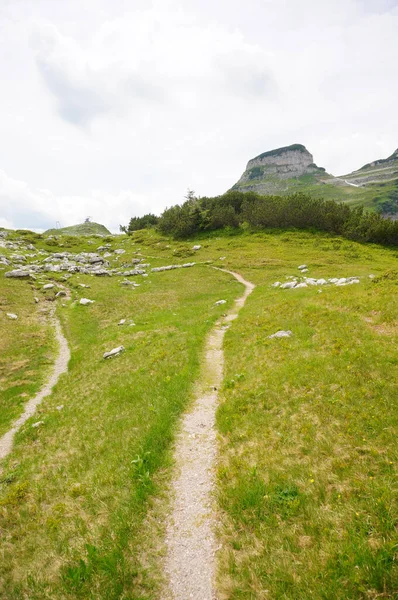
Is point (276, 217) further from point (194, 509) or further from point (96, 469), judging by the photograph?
point (194, 509)

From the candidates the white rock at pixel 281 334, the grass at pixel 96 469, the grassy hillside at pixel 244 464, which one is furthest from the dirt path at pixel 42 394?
the white rock at pixel 281 334

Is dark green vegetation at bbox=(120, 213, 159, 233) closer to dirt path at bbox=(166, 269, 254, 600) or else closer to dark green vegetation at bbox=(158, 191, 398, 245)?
dark green vegetation at bbox=(158, 191, 398, 245)

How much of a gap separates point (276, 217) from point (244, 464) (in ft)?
307

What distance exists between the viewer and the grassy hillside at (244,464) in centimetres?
691

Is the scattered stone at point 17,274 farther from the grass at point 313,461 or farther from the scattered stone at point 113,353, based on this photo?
the grass at point 313,461

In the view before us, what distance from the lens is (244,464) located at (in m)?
10.3

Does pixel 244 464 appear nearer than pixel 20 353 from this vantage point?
Yes

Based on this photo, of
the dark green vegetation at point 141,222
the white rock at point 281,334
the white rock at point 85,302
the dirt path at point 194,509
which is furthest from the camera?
the dark green vegetation at point 141,222

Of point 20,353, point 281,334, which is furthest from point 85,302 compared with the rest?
point 281,334

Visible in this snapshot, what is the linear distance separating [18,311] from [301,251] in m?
62.7

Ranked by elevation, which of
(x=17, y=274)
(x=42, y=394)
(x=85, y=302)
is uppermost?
(x=17, y=274)

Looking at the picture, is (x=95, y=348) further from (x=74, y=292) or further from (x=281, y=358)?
(x=74, y=292)

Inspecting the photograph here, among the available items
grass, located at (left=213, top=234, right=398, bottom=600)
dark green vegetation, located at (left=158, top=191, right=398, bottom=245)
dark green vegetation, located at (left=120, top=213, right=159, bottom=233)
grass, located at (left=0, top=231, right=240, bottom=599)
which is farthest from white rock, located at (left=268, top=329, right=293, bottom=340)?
dark green vegetation, located at (left=120, top=213, right=159, bottom=233)

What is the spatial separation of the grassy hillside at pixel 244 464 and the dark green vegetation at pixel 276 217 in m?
62.5
